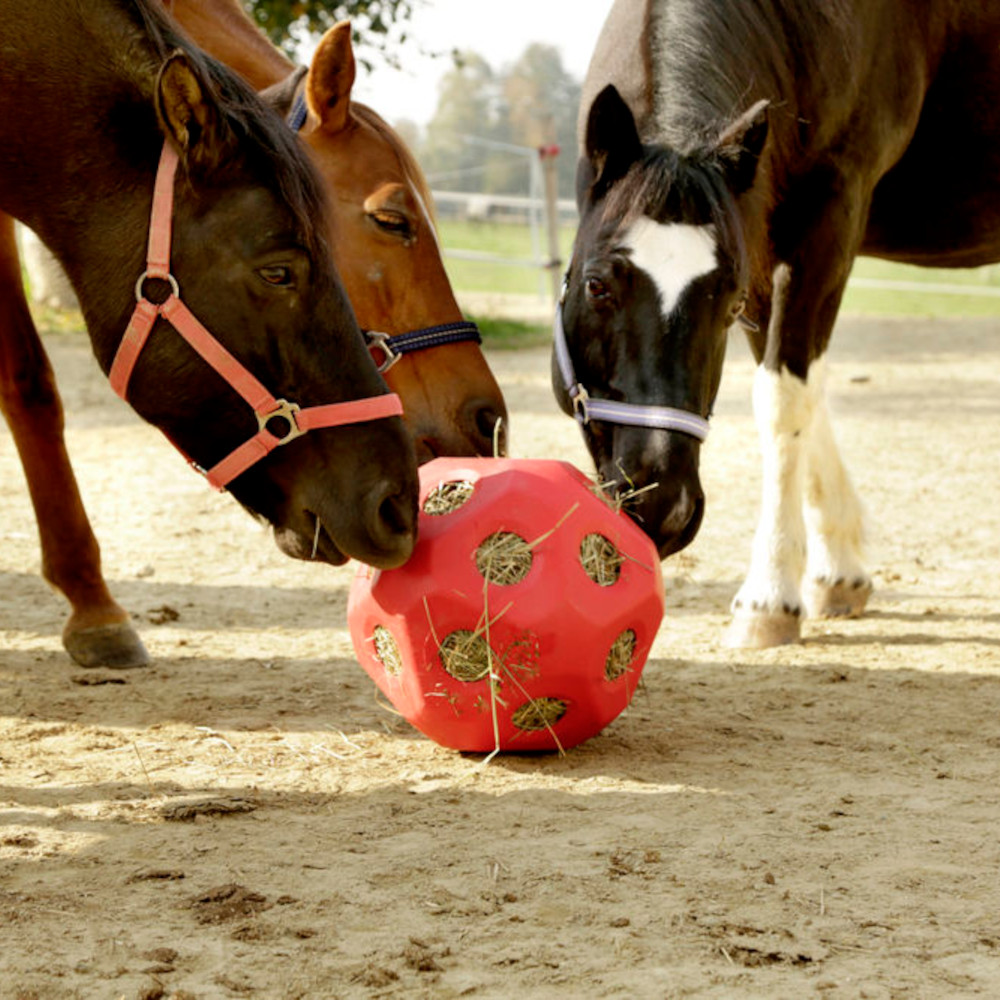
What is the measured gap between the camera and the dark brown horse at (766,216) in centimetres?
370

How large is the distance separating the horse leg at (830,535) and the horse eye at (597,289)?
1461mm

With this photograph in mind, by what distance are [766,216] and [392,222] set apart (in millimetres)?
1242

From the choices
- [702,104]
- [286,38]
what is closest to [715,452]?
[702,104]

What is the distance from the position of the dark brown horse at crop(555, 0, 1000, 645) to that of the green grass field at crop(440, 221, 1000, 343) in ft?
55.4

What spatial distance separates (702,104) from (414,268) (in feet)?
3.35

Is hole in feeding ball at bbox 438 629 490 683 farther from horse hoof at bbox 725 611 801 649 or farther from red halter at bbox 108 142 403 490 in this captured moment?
horse hoof at bbox 725 611 801 649

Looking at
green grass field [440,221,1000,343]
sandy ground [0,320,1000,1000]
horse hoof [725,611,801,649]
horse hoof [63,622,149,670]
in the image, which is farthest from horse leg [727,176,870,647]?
green grass field [440,221,1000,343]

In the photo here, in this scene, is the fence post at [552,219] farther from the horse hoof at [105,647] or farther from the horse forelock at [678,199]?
the horse forelock at [678,199]

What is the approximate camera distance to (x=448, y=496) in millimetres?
3250

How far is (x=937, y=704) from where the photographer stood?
3.95 m

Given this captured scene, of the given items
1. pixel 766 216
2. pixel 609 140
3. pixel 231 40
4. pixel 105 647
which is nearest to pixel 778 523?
pixel 766 216

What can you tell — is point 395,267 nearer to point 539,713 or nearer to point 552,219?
point 539,713

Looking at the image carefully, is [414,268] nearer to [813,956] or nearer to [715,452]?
[813,956]

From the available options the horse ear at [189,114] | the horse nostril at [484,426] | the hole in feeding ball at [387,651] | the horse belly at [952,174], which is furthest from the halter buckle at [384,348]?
the horse belly at [952,174]
